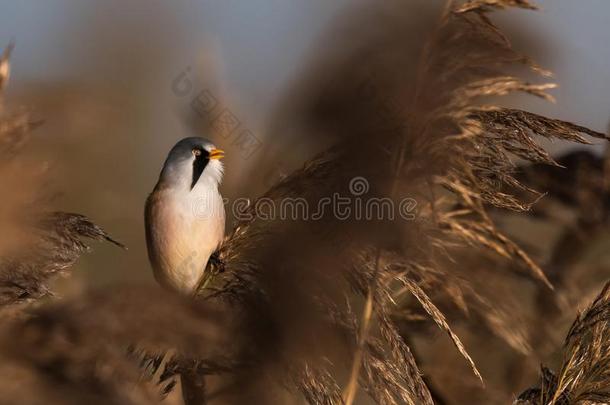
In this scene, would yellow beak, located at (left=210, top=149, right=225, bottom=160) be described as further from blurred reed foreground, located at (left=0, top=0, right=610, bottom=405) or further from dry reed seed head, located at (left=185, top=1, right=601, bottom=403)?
dry reed seed head, located at (left=185, top=1, right=601, bottom=403)

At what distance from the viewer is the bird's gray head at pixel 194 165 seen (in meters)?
4.27

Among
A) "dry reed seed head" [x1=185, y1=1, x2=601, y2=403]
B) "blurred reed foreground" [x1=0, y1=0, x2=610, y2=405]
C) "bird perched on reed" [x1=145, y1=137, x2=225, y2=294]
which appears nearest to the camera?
"blurred reed foreground" [x1=0, y1=0, x2=610, y2=405]

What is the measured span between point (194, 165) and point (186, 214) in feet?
0.84

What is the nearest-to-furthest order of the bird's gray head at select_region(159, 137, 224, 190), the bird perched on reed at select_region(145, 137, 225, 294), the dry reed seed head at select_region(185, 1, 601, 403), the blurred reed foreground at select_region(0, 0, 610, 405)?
the blurred reed foreground at select_region(0, 0, 610, 405), the dry reed seed head at select_region(185, 1, 601, 403), the bird perched on reed at select_region(145, 137, 225, 294), the bird's gray head at select_region(159, 137, 224, 190)

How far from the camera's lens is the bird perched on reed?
4105 mm

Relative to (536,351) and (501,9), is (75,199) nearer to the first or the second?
(536,351)

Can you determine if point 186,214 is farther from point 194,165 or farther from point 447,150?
point 447,150

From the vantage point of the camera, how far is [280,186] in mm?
2773

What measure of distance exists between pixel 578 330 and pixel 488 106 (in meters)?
0.71

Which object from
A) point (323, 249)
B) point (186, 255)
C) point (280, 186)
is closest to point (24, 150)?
point (323, 249)

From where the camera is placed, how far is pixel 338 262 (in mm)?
1989

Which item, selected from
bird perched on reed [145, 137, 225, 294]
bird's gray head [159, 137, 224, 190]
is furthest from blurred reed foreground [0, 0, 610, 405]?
bird's gray head [159, 137, 224, 190]

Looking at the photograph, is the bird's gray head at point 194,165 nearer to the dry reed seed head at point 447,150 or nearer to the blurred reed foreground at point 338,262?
the blurred reed foreground at point 338,262

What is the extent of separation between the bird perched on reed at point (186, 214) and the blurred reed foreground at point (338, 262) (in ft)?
3.11
